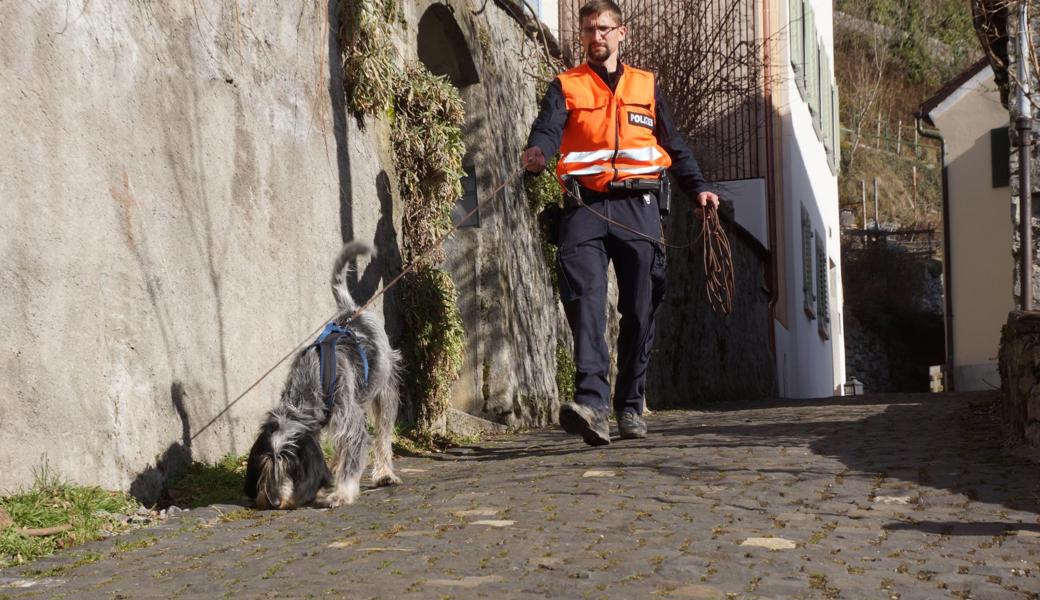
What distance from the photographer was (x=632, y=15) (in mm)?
16703

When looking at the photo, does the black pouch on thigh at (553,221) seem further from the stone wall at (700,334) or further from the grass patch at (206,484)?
the stone wall at (700,334)

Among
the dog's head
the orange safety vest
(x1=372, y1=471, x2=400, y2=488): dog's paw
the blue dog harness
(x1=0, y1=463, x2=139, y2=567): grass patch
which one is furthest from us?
the orange safety vest

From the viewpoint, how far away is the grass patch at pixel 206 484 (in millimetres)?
6016

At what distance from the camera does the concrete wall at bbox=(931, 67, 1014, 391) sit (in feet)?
77.9

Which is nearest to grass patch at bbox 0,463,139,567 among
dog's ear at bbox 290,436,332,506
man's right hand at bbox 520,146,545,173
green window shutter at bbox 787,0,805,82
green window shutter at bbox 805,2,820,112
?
dog's ear at bbox 290,436,332,506

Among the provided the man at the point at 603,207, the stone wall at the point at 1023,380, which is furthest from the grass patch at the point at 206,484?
the stone wall at the point at 1023,380

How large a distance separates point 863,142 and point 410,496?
150 feet

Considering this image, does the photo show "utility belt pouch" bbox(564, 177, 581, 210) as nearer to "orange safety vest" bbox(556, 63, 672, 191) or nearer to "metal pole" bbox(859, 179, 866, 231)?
"orange safety vest" bbox(556, 63, 672, 191)

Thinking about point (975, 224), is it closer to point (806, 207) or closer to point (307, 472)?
point (806, 207)

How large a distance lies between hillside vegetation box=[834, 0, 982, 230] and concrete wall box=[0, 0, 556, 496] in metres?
41.0

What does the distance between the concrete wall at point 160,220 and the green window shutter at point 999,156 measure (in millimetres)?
18295

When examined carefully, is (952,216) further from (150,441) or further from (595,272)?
(150,441)

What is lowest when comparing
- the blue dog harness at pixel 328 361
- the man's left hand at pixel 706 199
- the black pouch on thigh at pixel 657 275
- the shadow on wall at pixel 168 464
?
the shadow on wall at pixel 168 464

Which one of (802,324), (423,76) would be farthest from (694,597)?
(802,324)
